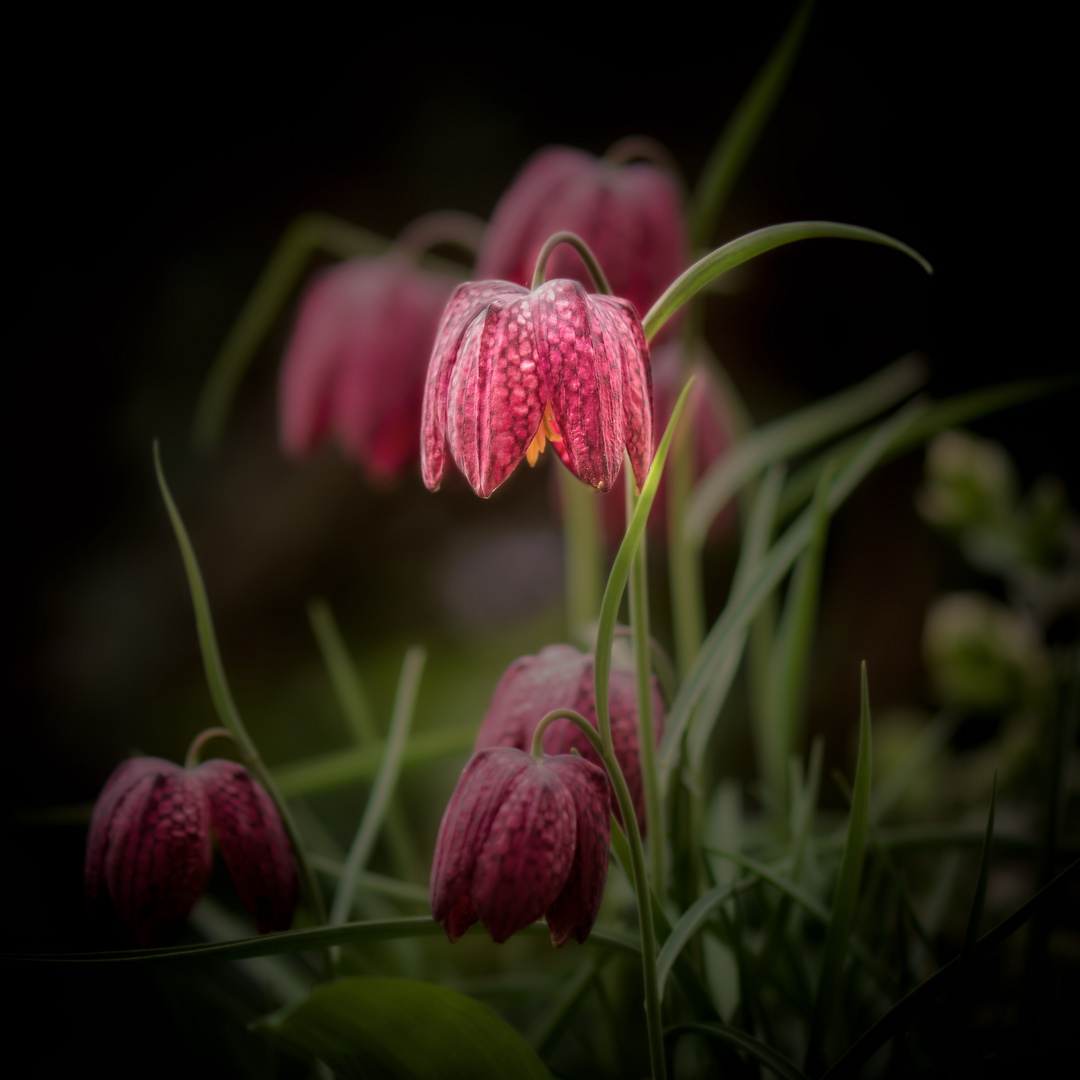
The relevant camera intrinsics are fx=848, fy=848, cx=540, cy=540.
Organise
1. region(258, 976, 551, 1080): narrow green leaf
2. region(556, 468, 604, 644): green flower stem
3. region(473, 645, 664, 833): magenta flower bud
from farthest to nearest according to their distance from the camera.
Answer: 1. region(556, 468, 604, 644): green flower stem
2. region(473, 645, 664, 833): magenta flower bud
3. region(258, 976, 551, 1080): narrow green leaf

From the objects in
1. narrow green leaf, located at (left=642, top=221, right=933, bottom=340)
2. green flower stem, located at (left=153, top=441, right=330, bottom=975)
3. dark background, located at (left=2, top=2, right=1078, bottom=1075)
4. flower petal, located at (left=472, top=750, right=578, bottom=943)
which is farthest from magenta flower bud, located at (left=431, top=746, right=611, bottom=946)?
dark background, located at (left=2, top=2, right=1078, bottom=1075)

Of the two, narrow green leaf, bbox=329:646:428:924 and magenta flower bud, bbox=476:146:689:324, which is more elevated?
magenta flower bud, bbox=476:146:689:324

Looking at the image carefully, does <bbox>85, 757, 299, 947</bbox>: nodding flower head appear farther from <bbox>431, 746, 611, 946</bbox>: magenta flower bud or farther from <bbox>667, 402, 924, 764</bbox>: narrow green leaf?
<bbox>667, 402, 924, 764</bbox>: narrow green leaf

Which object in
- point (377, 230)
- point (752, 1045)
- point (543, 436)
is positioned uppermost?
point (377, 230)

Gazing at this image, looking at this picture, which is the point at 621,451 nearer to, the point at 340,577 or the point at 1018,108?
the point at 340,577

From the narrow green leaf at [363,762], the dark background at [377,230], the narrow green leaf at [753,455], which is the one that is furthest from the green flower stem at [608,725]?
the dark background at [377,230]

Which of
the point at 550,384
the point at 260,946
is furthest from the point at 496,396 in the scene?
the point at 260,946

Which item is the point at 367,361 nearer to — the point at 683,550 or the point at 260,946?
the point at 683,550
